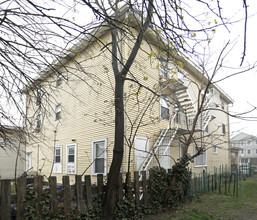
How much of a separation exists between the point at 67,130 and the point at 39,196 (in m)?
9.16

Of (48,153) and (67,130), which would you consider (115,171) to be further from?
(48,153)

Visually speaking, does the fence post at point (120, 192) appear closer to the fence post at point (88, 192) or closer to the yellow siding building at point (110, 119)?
the fence post at point (88, 192)

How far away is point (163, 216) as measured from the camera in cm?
651

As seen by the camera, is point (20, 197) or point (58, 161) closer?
point (20, 197)

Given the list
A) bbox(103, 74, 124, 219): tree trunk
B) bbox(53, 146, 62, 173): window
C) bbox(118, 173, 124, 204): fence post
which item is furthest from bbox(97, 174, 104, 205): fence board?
bbox(53, 146, 62, 173): window

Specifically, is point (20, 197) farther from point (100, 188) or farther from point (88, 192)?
point (100, 188)

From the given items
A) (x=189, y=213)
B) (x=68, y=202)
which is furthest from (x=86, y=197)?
(x=189, y=213)

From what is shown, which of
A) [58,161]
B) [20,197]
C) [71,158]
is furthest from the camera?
[58,161]

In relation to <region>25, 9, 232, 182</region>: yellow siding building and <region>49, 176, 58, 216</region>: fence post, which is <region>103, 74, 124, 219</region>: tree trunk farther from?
<region>25, 9, 232, 182</region>: yellow siding building

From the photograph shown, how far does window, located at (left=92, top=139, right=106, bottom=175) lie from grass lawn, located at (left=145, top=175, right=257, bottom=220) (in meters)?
4.25

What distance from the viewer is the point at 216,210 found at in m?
7.26

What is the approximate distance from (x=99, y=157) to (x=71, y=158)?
7.88ft

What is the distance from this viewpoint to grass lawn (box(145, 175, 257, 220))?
6430mm

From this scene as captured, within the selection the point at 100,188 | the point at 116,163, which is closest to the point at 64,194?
the point at 100,188
